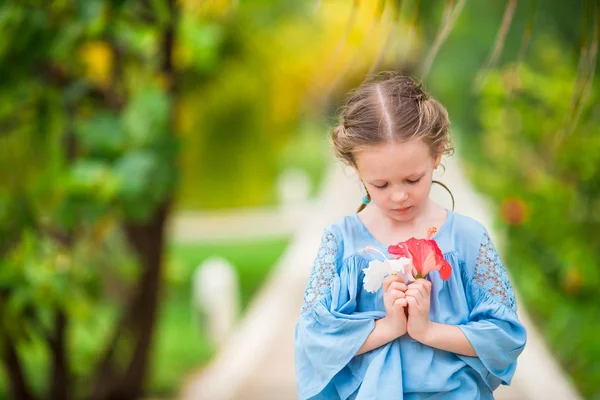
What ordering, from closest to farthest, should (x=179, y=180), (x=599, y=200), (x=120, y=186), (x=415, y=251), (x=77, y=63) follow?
(x=415, y=251)
(x=120, y=186)
(x=179, y=180)
(x=77, y=63)
(x=599, y=200)

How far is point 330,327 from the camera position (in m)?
2.14

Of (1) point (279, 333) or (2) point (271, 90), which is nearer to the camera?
(1) point (279, 333)

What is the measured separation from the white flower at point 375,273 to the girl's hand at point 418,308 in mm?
66

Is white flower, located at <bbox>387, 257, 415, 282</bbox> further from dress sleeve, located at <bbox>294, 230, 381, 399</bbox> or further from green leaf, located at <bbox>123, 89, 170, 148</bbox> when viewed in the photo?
green leaf, located at <bbox>123, 89, 170, 148</bbox>

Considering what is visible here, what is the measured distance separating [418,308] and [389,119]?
447mm

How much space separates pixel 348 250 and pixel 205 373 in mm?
6079

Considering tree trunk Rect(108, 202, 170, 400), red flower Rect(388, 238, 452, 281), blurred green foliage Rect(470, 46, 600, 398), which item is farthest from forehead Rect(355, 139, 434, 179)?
tree trunk Rect(108, 202, 170, 400)

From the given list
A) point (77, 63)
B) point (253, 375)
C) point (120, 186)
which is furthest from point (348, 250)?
point (253, 375)

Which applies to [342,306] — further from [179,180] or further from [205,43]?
[205,43]

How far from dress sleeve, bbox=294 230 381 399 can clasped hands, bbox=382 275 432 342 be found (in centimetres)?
7

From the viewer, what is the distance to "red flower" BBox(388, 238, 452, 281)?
2.04 m

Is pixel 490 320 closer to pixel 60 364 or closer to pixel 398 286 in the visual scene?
pixel 398 286

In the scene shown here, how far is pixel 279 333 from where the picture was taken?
8406 millimetres

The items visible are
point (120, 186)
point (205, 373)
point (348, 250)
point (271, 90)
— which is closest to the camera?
point (348, 250)
